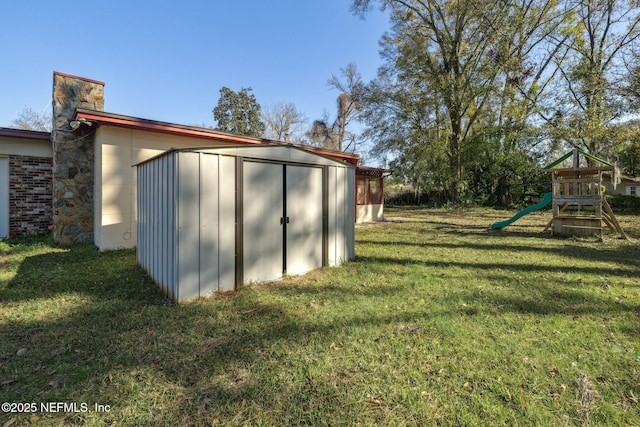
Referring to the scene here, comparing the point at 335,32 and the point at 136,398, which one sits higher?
the point at 335,32

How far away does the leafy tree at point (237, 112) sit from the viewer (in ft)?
89.9

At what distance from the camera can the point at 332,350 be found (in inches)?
98.2

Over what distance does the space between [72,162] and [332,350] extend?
7737 millimetres

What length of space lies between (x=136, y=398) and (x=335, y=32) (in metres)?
16.8

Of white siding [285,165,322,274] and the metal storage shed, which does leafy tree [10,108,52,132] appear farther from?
white siding [285,165,322,274]

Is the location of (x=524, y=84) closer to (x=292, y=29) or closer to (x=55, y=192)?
(x=292, y=29)

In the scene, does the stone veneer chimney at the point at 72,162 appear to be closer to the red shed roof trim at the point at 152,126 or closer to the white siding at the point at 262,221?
the red shed roof trim at the point at 152,126

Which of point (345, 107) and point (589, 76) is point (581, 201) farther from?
point (345, 107)

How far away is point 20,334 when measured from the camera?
108 inches

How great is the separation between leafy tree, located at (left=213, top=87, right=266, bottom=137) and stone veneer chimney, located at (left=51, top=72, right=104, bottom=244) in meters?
21.0

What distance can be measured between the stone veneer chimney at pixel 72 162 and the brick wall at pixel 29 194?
156 cm

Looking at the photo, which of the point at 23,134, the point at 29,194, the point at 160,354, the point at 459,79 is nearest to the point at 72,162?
the point at 23,134

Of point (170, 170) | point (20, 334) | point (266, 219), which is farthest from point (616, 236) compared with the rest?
point (20, 334)

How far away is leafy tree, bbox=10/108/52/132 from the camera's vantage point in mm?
21438
